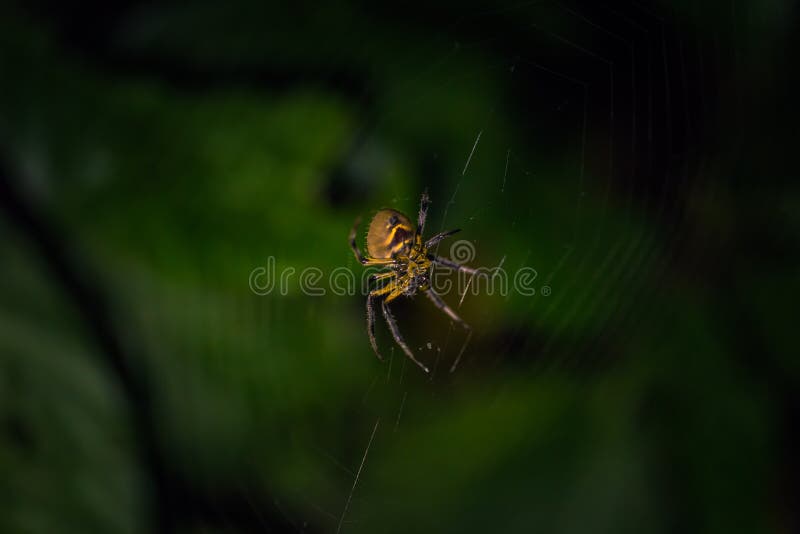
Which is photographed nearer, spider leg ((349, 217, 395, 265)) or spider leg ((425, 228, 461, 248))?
spider leg ((349, 217, 395, 265))

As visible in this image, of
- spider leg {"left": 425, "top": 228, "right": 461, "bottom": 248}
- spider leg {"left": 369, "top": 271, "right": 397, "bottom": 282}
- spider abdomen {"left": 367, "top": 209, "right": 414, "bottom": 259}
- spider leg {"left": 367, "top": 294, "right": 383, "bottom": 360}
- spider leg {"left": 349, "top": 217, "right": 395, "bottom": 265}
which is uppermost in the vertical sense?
spider leg {"left": 425, "top": 228, "right": 461, "bottom": 248}

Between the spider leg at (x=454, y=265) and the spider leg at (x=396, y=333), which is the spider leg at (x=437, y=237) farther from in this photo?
the spider leg at (x=396, y=333)

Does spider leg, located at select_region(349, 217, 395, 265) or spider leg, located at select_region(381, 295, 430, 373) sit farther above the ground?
spider leg, located at select_region(349, 217, 395, 265)

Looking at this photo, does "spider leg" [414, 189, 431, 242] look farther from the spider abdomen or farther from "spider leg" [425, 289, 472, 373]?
"spider leg" [425, 289, 472, 373]

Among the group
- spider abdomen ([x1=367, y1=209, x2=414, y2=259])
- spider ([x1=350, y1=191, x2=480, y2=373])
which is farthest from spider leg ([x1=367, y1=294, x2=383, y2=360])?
spider abdomen ([x1=367, y1=209, x2=414, y2=259])

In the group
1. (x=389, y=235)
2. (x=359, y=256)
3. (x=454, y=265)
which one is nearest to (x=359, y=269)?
(x=359, y=256)

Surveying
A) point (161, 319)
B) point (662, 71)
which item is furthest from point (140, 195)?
point (662, 71)

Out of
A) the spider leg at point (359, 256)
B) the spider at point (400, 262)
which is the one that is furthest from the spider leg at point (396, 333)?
the spider leg at point (359, 256)
